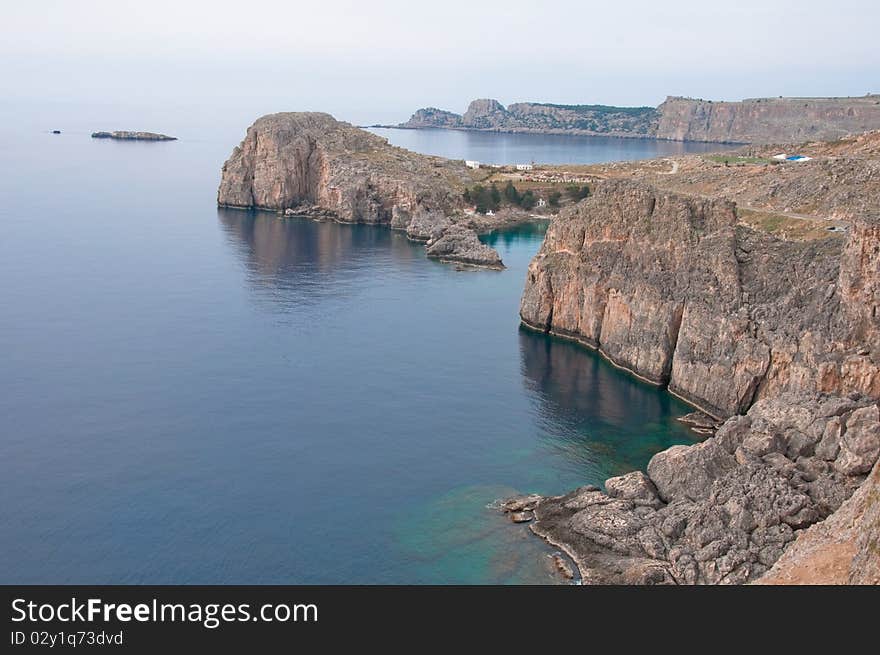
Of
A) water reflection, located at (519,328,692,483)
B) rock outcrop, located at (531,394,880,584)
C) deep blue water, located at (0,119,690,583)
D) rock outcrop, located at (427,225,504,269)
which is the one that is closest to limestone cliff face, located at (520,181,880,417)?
water reflection, located at (519,328,692,483)

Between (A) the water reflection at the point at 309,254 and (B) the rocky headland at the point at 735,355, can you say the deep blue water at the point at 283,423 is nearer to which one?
(A) the water reflection at the point at 309,254

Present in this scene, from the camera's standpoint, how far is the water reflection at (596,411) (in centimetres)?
7338

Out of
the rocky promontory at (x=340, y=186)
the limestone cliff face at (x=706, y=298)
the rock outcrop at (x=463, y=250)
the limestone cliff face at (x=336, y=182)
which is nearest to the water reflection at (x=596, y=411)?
the limestone cliff face at (x=706, y=298)

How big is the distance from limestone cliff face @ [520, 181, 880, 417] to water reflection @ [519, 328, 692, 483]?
2.79 m

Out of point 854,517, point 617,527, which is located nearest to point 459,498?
point 617,527

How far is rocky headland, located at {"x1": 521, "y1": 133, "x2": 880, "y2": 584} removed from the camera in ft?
177

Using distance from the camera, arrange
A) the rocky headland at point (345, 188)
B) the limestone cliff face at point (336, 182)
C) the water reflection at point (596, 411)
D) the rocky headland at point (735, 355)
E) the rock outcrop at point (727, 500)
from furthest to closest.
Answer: the limestone cliff face at point (336, 182) < the rocky headland at point (345, 188) < the water reflection at point (596, 411) < the rocky headland at point (735, 355) < the rock outcrop at point (727, 500)

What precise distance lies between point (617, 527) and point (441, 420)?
25314 millimetres

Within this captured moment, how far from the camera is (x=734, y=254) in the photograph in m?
85.7

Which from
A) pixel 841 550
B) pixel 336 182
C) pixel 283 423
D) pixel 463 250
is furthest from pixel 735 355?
pixel 336 182

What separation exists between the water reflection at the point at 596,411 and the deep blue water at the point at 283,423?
293 millimetres

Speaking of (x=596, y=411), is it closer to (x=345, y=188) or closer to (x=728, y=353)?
Result: (x=728, y=353)

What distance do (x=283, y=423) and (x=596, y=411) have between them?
31047 mm

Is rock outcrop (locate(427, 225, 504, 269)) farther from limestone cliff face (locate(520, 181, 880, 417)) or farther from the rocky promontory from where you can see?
limestone cliff face (locate(520, 181, 880, 417))
